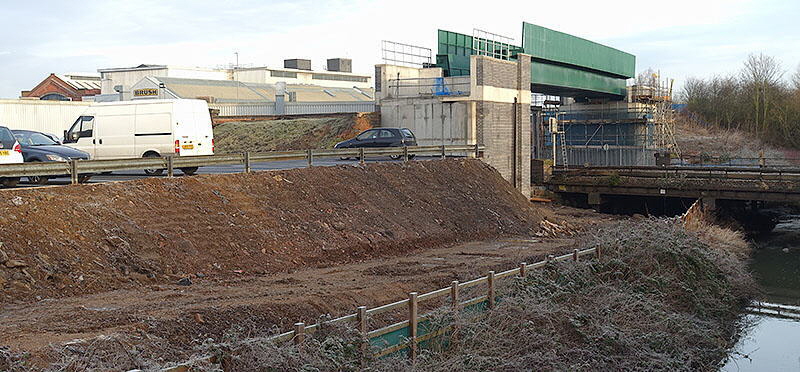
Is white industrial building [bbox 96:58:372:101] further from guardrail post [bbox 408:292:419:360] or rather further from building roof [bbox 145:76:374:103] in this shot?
guardrail post [bbox 408:292:419:360]

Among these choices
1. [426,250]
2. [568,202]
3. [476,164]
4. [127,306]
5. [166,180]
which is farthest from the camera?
[568,202]

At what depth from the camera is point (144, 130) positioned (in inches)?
936

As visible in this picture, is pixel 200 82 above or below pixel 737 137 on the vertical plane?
above

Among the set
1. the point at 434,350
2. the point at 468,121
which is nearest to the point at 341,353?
the point at 434,350

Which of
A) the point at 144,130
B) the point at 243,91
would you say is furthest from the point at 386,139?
the point at 243,91

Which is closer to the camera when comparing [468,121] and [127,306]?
[127,306]

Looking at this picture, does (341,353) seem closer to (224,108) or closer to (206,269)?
(206,269)

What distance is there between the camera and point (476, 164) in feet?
98.3

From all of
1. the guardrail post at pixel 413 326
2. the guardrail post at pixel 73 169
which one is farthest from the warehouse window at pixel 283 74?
the guardrail post at pixel 413 326

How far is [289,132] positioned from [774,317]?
2870 cm

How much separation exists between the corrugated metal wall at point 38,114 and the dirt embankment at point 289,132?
8.22m

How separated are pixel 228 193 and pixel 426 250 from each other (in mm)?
5433

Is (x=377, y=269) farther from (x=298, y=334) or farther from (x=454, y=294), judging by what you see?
(x=298, y=334)

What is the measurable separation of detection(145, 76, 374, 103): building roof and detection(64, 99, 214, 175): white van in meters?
30.8
